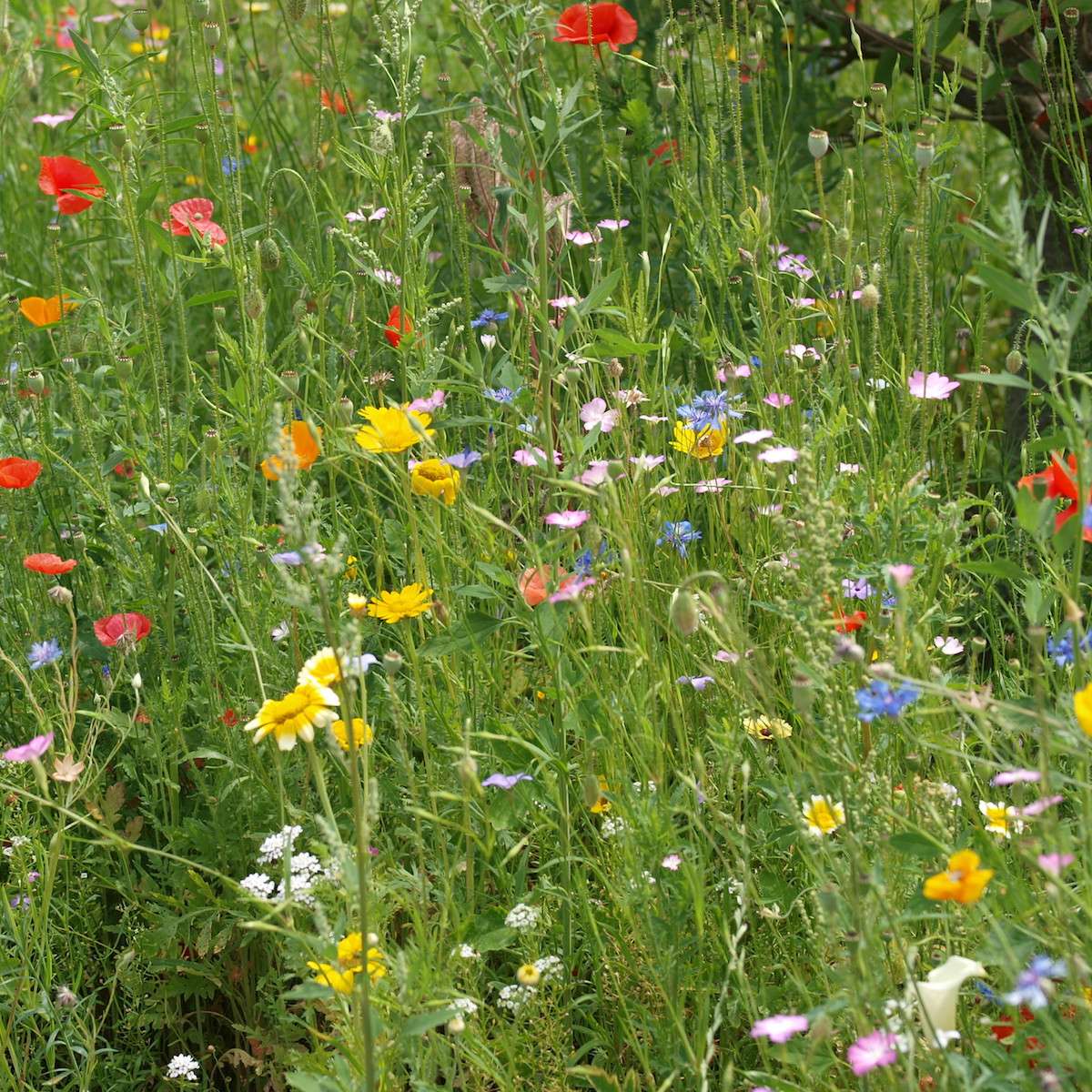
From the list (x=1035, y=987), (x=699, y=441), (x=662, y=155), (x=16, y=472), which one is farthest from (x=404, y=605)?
(x=662, y=155)

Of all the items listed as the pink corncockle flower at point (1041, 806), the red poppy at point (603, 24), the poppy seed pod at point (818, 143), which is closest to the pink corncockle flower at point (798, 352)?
the poppy seed pod at point (818, 143)

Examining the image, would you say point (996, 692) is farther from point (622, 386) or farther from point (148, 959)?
point (148, 959)

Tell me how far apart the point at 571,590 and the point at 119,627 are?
29.0 inches

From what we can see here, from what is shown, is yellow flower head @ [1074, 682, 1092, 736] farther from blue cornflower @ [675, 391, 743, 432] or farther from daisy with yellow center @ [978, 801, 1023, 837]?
blue cornflower @ [675, 391, 743, 432]

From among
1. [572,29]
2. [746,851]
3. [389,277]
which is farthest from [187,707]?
[572,29]

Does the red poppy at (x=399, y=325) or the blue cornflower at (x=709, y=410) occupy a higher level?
the red poppy at (x=399, y=325)

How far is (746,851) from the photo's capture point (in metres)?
1.30

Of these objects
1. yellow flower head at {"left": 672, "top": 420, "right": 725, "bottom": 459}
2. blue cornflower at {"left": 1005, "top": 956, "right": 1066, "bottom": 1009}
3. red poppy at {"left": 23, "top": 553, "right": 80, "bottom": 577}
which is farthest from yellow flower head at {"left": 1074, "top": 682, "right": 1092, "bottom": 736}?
red poppy at {"left": 23, "top": 553, "right": 80, "bottom": 577}

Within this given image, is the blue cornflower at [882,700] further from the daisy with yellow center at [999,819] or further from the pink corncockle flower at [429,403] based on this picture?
the pink corncockle flower at [429,403]

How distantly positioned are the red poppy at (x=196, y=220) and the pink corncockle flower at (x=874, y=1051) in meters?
1.44

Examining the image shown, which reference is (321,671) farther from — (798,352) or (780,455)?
(798,352)

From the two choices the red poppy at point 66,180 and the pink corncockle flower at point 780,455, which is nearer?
the pink corncockle flower at point 780,455

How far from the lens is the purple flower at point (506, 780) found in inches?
60.6

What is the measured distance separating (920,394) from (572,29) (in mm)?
831
